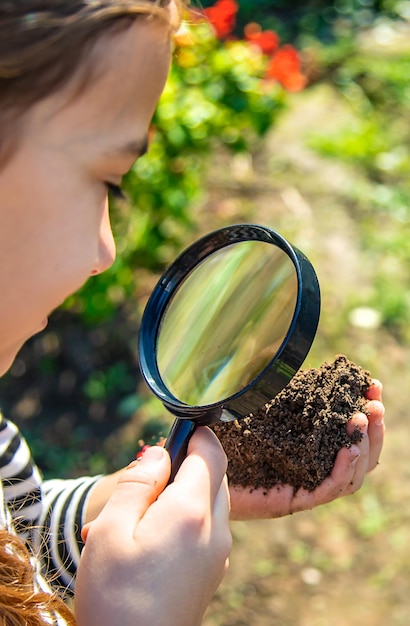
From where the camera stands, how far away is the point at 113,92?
4.78 feet

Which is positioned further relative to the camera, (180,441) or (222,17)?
(222,17)

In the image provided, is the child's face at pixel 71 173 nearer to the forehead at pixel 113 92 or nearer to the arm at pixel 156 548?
the forehead at pixel 113 92

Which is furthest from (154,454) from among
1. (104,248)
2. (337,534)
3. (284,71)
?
(284,71)

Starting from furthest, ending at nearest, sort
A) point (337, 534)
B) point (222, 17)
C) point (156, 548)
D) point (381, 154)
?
1. point (381, 154)
2. point (222, 17)
3. point (337, 534)
4. point (156, 548)

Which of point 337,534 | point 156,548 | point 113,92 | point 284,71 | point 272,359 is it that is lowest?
point 337,534

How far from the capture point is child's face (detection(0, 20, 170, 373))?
1426mm

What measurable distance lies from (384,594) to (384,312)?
5.22ft

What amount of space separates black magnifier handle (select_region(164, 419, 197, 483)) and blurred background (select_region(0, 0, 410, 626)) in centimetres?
137

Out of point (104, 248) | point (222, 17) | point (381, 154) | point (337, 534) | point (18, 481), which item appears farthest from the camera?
point (381, 154)

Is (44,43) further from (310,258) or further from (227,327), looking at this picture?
(310,258)

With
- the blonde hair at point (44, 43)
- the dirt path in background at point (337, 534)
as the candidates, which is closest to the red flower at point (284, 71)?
the dirt path in background at point (337, 534)

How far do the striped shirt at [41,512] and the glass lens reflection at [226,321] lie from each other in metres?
0.54

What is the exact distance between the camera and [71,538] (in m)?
1.95

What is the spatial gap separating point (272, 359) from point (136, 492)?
0.32m
